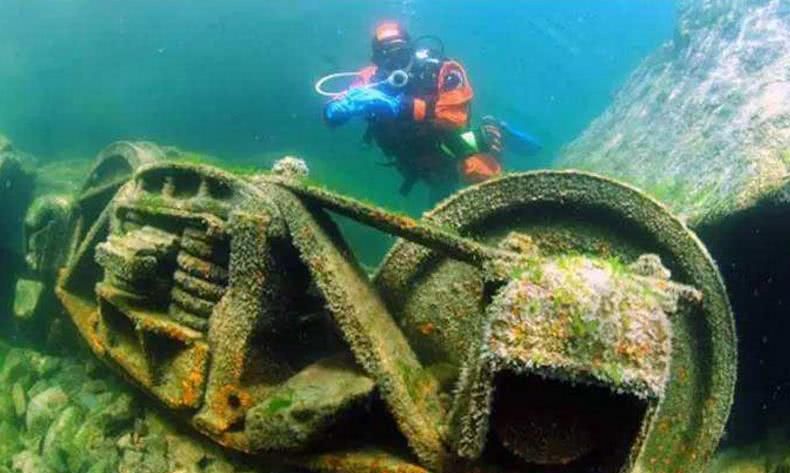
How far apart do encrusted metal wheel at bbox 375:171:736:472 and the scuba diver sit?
2.64 metres

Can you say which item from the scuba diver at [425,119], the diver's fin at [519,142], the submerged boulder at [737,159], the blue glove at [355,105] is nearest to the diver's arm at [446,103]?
the scuba diver at [425,119]

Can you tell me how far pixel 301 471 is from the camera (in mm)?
3230

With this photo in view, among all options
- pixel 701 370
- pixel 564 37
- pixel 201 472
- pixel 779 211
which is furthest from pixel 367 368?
pixel 564 37

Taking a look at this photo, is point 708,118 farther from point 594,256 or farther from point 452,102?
point 594,256

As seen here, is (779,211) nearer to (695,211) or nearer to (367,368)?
(695,211)

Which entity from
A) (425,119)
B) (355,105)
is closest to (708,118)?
(425,119)

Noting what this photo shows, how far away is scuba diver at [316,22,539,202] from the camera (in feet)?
23.8

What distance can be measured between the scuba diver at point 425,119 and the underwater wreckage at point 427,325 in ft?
9.32

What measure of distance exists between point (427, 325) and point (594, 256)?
3.80ft

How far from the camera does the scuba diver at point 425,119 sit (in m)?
7.26

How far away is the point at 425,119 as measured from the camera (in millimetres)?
7250

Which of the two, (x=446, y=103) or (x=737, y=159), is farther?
(x=446, y=103)

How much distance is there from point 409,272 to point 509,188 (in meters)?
0.84

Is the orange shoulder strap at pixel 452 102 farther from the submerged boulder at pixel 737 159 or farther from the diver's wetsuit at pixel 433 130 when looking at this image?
the submerged boulder at pixel 737 159
